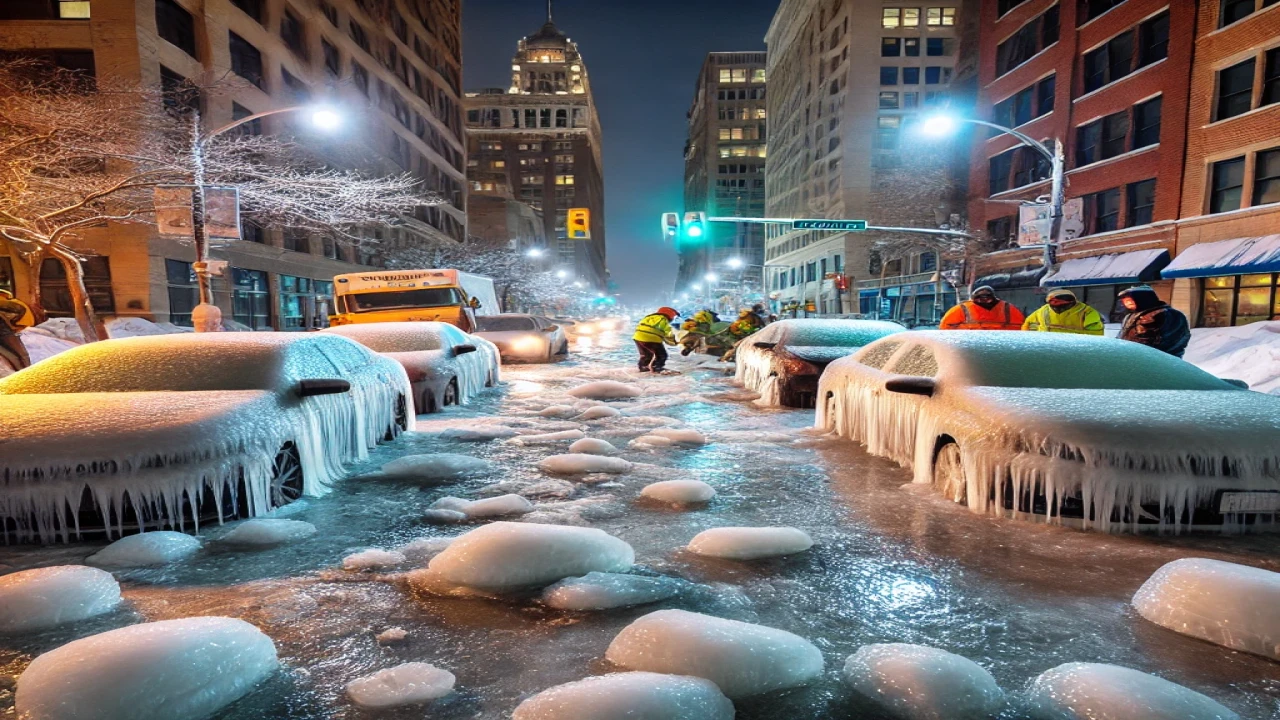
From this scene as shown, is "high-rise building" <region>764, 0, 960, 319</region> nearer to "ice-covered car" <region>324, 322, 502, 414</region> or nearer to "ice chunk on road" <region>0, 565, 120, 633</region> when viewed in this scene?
"ice-covered car" <region>324, 322, 502, 414</region>

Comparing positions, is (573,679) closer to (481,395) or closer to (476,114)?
(481,395)

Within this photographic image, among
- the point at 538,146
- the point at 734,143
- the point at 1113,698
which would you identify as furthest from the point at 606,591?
the point at 538,146

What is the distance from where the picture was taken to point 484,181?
475 feet

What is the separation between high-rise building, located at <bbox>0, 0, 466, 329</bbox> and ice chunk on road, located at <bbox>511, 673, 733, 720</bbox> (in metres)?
23.1

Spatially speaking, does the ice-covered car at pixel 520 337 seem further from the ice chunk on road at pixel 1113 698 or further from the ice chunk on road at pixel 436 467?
the ice chunk on road at pixel 1113 698

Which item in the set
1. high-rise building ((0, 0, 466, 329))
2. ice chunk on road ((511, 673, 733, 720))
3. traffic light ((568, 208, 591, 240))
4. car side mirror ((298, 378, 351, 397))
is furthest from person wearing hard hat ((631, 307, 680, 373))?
traffic light ((568, 208, 591, 240))

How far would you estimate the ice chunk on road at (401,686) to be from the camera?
89.4 inches

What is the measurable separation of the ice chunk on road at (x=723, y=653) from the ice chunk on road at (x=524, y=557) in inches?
32.0

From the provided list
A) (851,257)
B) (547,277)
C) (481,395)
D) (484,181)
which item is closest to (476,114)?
(484,181)

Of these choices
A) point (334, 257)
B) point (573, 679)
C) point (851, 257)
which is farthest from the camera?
point (851, 257)

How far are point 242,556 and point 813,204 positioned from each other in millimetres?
75025

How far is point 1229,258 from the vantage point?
18.8m

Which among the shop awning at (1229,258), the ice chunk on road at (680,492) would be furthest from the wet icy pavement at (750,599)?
the shop awning at (1229,258)

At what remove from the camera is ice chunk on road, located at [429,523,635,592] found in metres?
3.29
